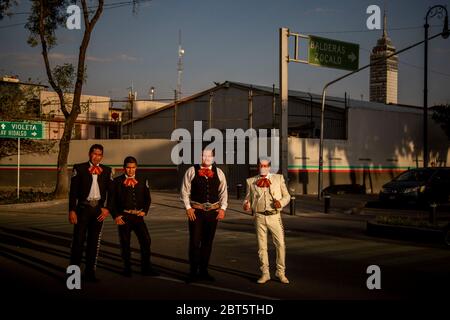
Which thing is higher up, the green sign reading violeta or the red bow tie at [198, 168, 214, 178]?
the green sign reading violeta

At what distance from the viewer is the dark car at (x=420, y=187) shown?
23.9 metres

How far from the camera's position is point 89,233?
8.84 meters

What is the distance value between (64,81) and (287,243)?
15969 mm

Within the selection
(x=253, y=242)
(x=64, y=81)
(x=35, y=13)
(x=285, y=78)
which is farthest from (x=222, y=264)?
(x=35, y=13)

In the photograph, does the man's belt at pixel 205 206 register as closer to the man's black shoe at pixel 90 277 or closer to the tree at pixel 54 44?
the man's black shoe at pixel 90 277

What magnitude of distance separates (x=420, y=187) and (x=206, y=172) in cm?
1745

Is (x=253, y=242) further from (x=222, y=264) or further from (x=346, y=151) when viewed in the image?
(x=346, y=151)

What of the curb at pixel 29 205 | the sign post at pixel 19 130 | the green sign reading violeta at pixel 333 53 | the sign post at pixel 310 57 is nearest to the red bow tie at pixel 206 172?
the sign post at pixel 310 57

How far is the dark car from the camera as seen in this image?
2392cm

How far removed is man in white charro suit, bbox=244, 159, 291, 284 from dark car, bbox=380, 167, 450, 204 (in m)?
16.6

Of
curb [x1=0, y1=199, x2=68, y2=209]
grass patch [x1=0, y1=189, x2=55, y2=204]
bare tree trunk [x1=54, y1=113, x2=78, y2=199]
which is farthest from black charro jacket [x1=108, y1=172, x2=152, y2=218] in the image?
bare tree trunk [x1=54, y1=113, x2=78, y2=199]

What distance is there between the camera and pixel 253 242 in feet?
44.7

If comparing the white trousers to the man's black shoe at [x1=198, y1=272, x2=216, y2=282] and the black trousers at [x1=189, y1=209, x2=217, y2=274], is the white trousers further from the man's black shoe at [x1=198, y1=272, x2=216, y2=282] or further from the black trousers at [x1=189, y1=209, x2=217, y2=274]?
the man's black shoe at [x1=198, y1=272, x2=216, y2=282]
